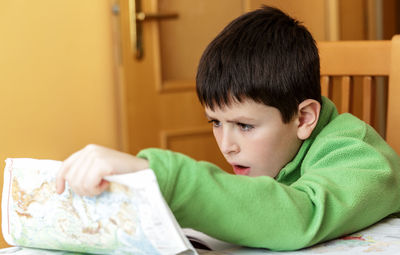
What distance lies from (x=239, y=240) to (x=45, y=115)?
239 centimetres

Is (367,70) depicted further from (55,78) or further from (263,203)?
(55,78)

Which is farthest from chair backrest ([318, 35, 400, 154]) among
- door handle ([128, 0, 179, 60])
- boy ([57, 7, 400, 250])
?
door handle ([128, 0, 179, 60])

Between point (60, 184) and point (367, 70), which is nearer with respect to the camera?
point (60, 184)

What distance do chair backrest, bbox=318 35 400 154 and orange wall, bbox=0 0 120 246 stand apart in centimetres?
182

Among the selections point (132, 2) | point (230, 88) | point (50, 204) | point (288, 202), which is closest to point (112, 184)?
point (50, 204)

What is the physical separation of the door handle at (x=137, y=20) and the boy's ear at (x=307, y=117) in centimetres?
197

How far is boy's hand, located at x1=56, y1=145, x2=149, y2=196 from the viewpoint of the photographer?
0.65 metres

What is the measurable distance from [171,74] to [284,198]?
2.31 meters

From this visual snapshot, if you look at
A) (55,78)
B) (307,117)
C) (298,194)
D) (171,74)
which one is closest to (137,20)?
(171,74)

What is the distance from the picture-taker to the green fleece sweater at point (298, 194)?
26.8 inches

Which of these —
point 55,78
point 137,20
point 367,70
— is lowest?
point 55,78

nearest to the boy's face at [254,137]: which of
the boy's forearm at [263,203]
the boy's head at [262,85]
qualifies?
the boy's head at [262,85]

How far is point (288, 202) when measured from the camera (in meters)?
0.75

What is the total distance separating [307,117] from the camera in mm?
995
